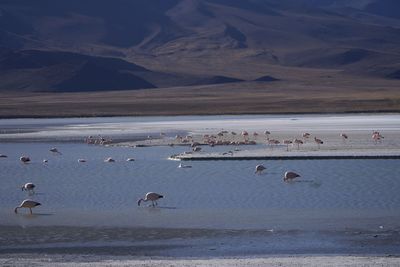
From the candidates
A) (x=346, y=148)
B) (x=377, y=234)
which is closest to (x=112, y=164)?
(x=346, y=148)

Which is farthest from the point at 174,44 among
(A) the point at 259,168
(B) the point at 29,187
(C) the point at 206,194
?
(C) the point at 206,194

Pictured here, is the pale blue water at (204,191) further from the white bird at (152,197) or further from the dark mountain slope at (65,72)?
the dark mountain slope at (65,72)

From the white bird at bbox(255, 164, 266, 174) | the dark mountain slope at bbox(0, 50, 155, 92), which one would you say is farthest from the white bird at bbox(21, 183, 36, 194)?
the dark mountain slope at bbox(0, 50, 155, 92)

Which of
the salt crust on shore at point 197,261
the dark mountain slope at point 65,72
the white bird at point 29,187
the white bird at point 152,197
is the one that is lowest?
the salt crust on shore at point 197,261

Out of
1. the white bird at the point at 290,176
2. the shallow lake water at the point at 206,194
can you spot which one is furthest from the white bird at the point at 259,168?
the white bird at the point at 290,176

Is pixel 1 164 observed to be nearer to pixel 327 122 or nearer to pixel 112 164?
pixel 112 164
